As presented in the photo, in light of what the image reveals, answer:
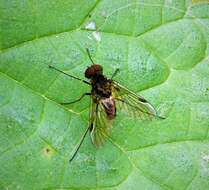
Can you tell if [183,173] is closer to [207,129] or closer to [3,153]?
[207,129]

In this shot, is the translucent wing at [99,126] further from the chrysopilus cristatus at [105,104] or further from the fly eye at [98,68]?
the fly eye at [98,68]

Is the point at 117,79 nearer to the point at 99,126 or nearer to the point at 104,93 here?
the point at 104,93

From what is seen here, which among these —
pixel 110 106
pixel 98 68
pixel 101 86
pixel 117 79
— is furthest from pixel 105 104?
pixel 98 68

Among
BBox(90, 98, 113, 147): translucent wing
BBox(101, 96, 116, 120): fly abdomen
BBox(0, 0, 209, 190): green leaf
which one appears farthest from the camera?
BBox(101, 96, 116, 120): fly abdomen

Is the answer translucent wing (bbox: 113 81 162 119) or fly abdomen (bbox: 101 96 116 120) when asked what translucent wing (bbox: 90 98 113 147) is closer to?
fly abdomen (bbox: 101 96 116 120)

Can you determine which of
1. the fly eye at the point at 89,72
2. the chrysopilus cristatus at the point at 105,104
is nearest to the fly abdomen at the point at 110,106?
the chrysopilus cristatus at the point at 105,104

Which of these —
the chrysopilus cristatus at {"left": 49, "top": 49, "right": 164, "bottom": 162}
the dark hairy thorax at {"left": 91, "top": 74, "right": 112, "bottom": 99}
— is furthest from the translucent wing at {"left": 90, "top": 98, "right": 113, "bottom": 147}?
the dark hairy thorax at {"left": 91, "top": 74, "right": 112, "bottom": 99}
